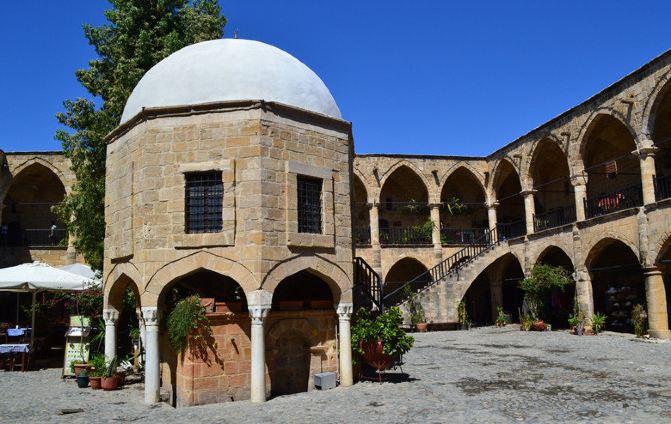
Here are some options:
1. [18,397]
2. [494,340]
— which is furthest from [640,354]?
[18,397]

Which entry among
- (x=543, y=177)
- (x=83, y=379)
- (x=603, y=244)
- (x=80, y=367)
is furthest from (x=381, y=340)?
(x=543, y=177)

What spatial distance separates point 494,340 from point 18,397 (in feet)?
43.8

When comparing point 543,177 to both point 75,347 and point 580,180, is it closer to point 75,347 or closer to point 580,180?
point 580,180

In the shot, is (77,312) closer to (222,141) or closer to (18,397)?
(18,397)

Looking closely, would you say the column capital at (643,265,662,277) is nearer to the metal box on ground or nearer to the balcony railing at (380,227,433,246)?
the balcony railing at (380,227,433,246)

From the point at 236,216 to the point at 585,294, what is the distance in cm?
1486

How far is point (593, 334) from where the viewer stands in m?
19.0

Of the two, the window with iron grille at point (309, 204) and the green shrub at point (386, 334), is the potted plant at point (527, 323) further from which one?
the window with iron grille at point (309, 204)

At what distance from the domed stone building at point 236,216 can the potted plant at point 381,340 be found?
43 cm

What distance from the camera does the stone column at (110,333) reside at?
36.5 feet

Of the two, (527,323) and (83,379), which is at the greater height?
(527,323)

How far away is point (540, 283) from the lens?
2102cm

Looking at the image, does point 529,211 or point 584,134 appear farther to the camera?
point 529,211

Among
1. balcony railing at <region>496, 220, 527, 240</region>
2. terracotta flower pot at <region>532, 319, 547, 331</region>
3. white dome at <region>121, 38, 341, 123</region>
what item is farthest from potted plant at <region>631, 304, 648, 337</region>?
white dome at <region>121, 38, 341, 123</region>
